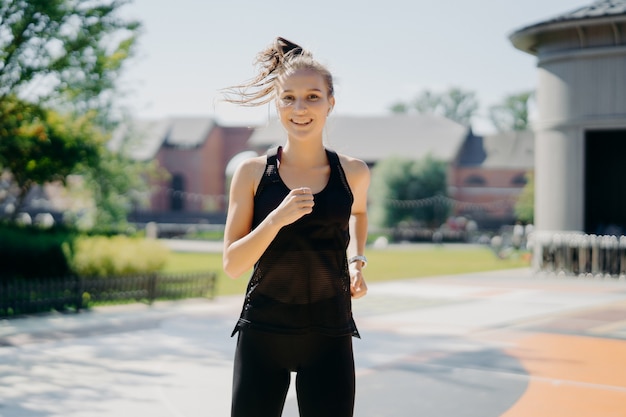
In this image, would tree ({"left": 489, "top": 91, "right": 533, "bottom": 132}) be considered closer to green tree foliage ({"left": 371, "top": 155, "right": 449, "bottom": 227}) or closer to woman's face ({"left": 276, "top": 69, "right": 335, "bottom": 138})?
green tree foliage ({"left": 371, "top": 155, "right": 449, "bottom": 227})

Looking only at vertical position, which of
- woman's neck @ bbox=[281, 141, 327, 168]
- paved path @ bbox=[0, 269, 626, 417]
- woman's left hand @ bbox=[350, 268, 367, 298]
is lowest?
paved path @ bbox=[0, 269, 626, 417]

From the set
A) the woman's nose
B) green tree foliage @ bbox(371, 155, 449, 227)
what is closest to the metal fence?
the woman's nose

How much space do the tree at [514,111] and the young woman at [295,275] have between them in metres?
99.5

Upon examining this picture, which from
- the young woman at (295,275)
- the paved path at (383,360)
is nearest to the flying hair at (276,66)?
the young woman at (295,275)

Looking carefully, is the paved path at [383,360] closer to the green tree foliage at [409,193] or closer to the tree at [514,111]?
the green tree foliage at [409,193]

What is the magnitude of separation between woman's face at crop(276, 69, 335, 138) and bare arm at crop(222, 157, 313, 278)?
0.21 metres

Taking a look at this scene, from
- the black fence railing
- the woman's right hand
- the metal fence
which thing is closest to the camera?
the woman's right hand

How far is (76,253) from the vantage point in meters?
16.6

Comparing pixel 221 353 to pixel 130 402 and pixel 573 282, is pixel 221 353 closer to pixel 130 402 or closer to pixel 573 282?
pixel 130 402

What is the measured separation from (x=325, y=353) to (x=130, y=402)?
15.2ft

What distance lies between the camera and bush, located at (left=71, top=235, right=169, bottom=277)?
16.7 metres

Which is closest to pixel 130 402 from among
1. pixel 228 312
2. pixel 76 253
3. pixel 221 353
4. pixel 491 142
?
pixel 221 353

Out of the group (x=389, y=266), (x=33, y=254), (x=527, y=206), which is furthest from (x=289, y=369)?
(x=527, y=206)

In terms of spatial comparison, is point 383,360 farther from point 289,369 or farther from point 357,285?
point 289,369
